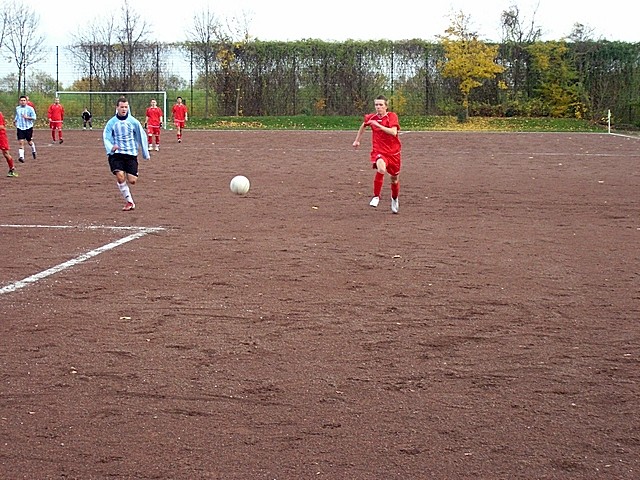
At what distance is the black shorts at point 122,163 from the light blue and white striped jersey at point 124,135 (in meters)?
0.07

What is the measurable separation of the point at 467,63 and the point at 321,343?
47595 millimetres

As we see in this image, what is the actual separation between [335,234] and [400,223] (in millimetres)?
1467

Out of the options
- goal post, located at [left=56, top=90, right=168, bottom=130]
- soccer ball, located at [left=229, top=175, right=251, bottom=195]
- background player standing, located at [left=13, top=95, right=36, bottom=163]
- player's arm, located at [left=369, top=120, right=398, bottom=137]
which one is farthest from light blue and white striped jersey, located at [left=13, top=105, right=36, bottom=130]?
goal post, located at [left=56, top=90, right=168, bottom=130]

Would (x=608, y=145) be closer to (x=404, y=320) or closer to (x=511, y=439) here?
(x=404, y=320)

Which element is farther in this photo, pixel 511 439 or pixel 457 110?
pixel 457 110

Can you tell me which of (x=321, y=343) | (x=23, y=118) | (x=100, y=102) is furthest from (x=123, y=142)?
(x=100, y=102)

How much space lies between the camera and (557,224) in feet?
44.7

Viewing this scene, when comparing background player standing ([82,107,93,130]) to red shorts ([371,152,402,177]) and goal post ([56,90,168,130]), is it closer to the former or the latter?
goal post ([56,90,168,130])

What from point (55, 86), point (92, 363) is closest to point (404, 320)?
point (92, 363)

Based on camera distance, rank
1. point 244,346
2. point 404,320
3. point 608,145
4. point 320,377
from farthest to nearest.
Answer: point 608,145
point 404,320
point 244,346
point 320,377

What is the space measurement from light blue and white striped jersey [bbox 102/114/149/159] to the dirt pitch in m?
1.01

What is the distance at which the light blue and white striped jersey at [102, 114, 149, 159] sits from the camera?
608 inches

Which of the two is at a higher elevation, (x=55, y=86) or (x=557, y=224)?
(x=55, y=86)

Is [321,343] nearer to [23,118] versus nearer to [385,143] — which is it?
[385,143]
